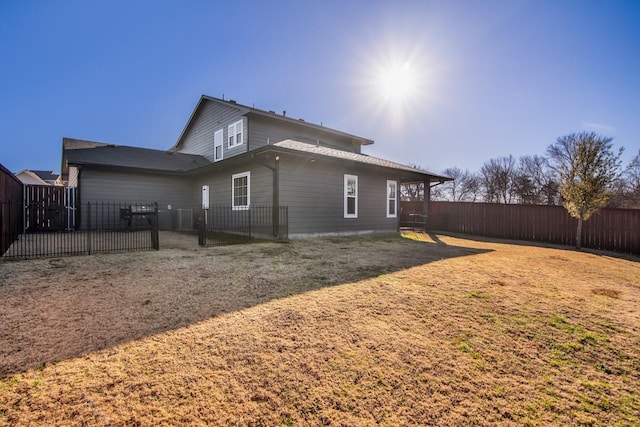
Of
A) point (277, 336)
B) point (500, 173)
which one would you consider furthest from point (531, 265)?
point (500, 173)

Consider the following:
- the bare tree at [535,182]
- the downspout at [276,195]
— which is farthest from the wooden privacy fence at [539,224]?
the bare tree at [535,182]

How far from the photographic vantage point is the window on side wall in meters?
12.4

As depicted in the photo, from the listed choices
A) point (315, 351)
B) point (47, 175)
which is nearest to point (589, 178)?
point (315, 351)

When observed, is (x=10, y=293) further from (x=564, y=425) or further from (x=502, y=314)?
(x=502, y=314)

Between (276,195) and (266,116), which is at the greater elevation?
(266,116)

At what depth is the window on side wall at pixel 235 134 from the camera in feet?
40.6

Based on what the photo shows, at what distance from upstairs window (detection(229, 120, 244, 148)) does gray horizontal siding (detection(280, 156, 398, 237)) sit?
461cm

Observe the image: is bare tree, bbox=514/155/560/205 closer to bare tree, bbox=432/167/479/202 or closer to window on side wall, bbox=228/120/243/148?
bare tree, bbox=432/167/479/202

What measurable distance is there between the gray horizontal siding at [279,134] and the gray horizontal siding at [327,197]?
13.0 ft

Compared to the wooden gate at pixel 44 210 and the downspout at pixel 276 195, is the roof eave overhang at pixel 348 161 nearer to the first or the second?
the downspout at pixel 276 195

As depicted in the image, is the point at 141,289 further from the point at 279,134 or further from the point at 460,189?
the point at 460,189

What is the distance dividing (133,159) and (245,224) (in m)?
7.24

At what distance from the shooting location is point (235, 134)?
12688mm

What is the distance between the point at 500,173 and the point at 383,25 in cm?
2865
